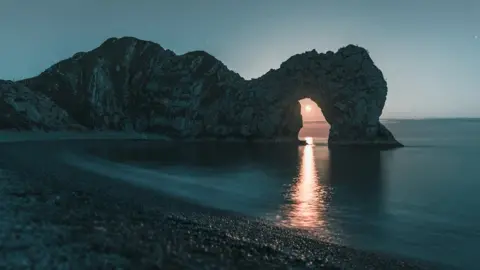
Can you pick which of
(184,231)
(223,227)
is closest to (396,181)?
(223,227)

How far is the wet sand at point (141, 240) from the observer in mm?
12789

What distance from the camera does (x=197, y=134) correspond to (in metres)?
180

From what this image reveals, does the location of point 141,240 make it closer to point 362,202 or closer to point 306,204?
point 306,204

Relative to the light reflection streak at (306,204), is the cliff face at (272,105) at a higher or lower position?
higher

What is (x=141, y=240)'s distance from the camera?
15586mm

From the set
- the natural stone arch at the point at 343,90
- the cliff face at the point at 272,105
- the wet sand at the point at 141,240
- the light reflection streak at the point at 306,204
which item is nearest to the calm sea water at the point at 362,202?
the light reflection streak at the point at 306,204

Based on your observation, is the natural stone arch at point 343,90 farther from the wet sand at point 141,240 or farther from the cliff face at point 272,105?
the wet sand at point 141,240

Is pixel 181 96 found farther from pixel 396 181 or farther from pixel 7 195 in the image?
pixel 7 195

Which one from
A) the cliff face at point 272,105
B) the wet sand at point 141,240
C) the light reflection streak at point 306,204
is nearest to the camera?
the wet sand at point 141,240

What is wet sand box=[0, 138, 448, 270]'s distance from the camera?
42.0 feet

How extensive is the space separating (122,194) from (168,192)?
5.72 meters

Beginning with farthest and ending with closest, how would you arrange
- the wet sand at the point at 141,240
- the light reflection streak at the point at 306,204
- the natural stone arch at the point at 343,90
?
the natural stone arch at the point at 343,90 < the light reflection streak at the point at 306,204 < the wet sand at the point at 141,240

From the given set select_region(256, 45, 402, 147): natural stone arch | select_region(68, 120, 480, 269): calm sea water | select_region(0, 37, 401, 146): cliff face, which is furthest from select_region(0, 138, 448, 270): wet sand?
select_region(0, 37, 401, 146): cliff face

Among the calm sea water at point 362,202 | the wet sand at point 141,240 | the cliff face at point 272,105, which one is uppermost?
the cliff face at point 272,105
